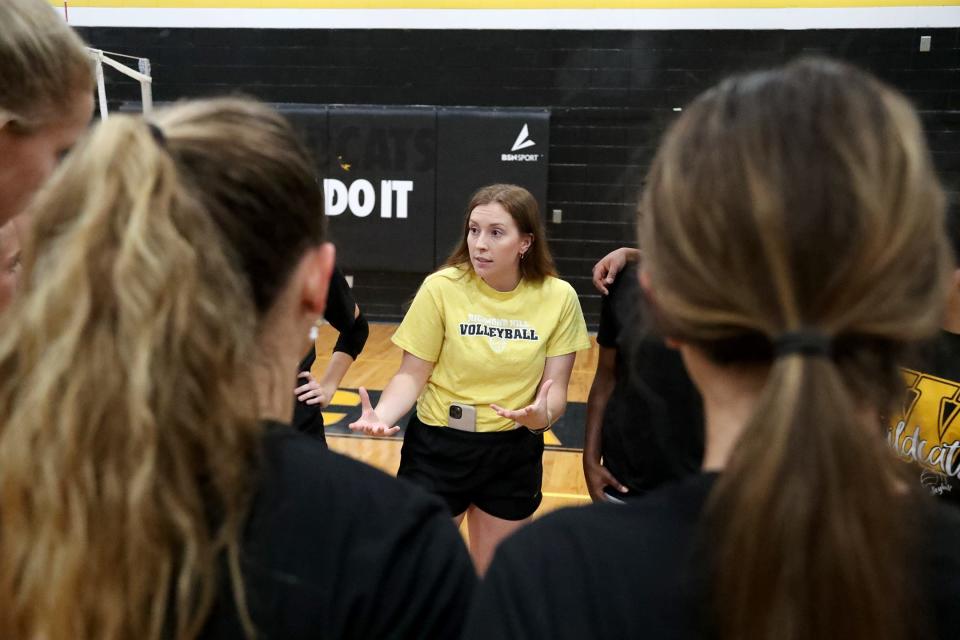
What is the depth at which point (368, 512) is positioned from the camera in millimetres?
823

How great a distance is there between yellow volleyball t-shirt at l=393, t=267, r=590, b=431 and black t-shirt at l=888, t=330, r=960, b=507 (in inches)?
45.5

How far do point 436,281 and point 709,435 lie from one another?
6.78ft

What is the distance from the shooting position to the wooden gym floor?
4.27m

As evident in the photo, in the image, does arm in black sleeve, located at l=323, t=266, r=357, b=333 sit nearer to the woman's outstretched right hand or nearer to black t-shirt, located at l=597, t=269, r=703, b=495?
the woman's outstretched right hand

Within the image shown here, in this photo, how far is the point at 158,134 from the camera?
2.62 ft

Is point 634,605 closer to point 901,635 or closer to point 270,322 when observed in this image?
point 901,635

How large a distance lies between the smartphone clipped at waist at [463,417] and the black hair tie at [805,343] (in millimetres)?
2071

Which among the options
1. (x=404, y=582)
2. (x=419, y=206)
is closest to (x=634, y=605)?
(x=404, y=582)

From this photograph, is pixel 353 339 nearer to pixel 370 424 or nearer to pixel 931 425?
pixel 370 424

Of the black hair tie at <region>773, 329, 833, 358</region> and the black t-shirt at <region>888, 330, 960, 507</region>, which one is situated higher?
the black hair tie at <region>773, 329, 833, 358</region>

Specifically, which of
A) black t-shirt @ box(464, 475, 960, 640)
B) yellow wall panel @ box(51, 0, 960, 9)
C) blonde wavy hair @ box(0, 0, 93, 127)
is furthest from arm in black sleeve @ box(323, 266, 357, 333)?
yellow wall panel @ box(51, 0, 960, 9)

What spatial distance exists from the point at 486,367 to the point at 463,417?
0.66ft

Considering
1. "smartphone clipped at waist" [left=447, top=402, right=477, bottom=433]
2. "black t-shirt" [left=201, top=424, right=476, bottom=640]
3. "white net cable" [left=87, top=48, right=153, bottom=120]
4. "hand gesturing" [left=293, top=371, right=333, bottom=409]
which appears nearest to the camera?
"black t-shirt" [left=201, top=424, right=476, bottom=640]

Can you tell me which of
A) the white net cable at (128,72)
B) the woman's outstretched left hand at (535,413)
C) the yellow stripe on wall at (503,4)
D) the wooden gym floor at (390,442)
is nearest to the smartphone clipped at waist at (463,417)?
the woman's outstretched left hand at (535,413)
